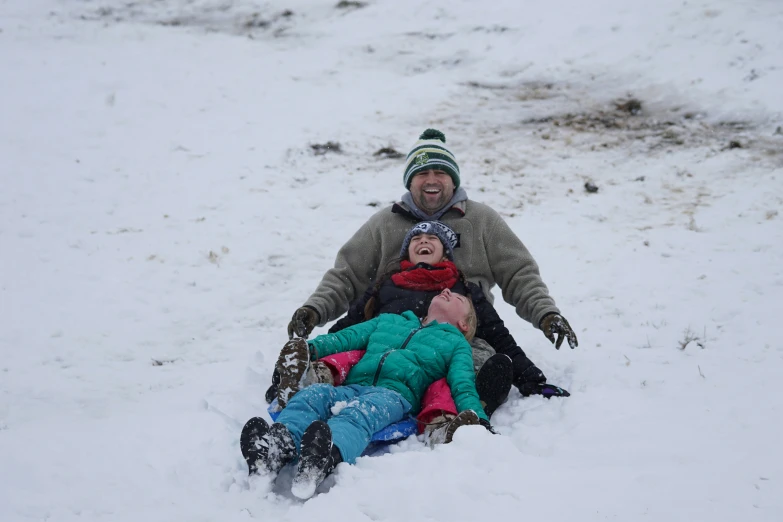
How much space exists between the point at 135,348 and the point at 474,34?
1235cm

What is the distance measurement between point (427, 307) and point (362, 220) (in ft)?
14.1

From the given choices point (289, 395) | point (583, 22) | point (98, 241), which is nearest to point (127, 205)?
point (98, 241)

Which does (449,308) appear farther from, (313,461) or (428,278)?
(313,461)

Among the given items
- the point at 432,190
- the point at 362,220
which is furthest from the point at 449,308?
the point at 362,220

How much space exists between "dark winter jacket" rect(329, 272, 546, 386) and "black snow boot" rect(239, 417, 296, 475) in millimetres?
1917

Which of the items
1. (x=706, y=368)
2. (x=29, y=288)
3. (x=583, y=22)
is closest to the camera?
(x=706, y=368)

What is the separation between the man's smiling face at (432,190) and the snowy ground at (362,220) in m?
1.58

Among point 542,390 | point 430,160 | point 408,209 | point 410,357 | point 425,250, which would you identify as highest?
point 430,160

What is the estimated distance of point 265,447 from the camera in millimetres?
2941

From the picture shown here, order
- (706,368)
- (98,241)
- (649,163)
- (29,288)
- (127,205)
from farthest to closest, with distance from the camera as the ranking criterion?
(649,163) < (127,205) < (98,241) < (29,288) < (706,368)

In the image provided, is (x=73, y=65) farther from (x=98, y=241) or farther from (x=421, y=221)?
(x=421, y=221)

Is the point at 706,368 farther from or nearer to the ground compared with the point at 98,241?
nearer to the ground

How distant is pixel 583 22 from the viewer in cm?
1420

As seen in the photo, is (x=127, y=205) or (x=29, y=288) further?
(x=127, y=205)
